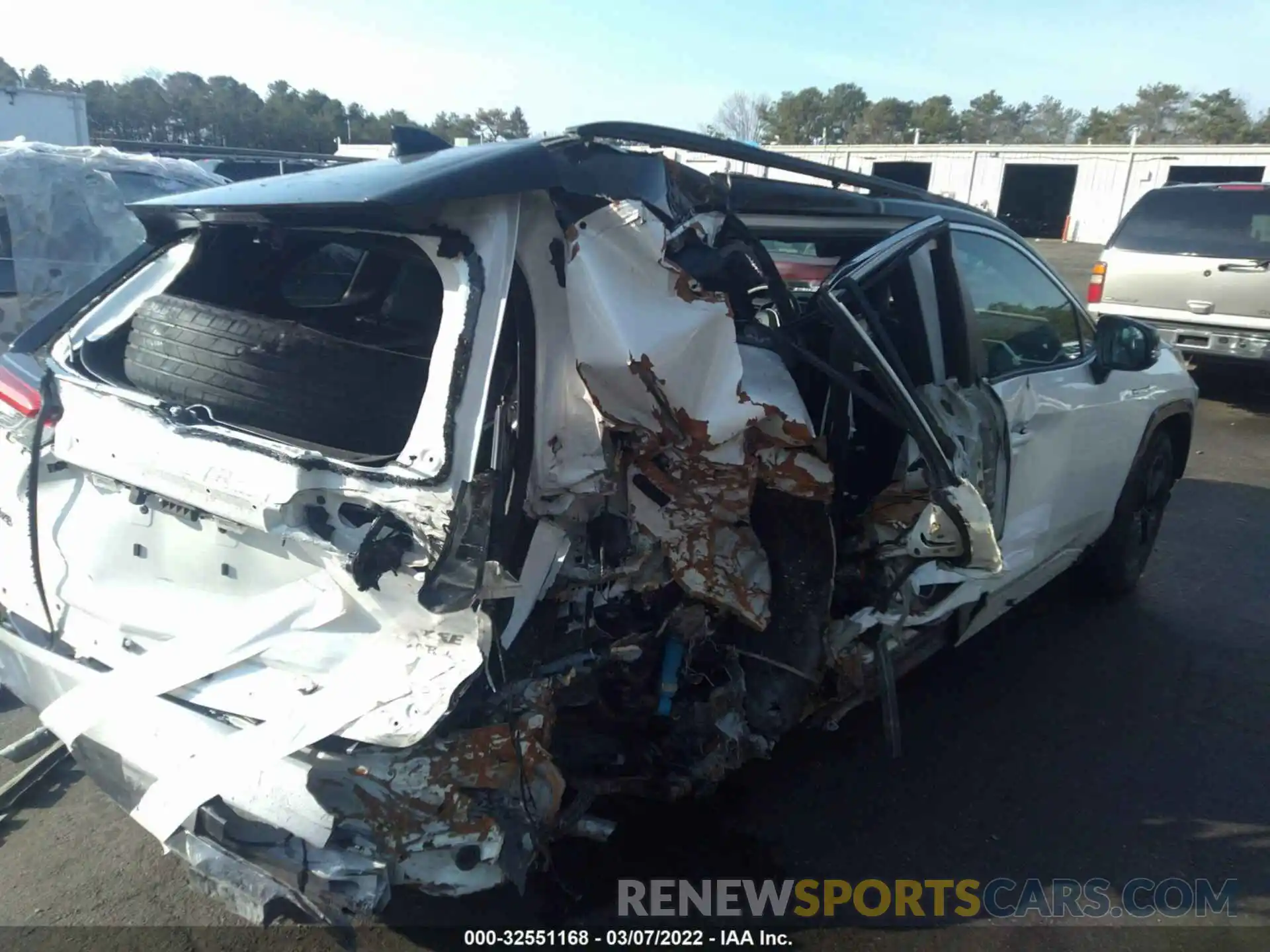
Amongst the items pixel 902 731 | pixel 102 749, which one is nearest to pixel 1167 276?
pixel 902 731

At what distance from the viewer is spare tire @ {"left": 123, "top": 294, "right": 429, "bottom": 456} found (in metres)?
2.27

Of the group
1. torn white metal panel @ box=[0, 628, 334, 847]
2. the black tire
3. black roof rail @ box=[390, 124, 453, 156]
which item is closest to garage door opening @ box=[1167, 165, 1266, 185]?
the black tire

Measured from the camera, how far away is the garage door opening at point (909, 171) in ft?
115

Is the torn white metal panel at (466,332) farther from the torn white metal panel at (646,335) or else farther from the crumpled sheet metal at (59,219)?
the crumpled sheet metal at (59,219)

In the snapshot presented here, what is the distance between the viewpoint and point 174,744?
212 cm

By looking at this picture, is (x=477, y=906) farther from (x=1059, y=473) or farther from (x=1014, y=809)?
(x=1059, y=473)

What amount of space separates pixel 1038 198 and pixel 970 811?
41070 mm

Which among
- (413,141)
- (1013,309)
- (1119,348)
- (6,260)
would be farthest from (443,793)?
(6,260)

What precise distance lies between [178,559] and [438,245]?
0.99m

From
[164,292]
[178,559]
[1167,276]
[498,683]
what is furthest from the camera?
[1167,276]

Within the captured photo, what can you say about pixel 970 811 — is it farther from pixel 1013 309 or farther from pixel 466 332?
pixel 466 332

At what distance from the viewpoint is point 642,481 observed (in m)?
2.37

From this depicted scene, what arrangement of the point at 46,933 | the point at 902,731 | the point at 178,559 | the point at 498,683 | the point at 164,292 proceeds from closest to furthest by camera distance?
the point at 498,683 → the point at 178,559 → the point at 46,933 → the point at 164,292 → the point at 902,731

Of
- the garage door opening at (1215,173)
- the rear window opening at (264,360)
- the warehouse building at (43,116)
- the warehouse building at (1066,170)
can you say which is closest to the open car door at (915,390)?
the rear window opening at (264,360)
